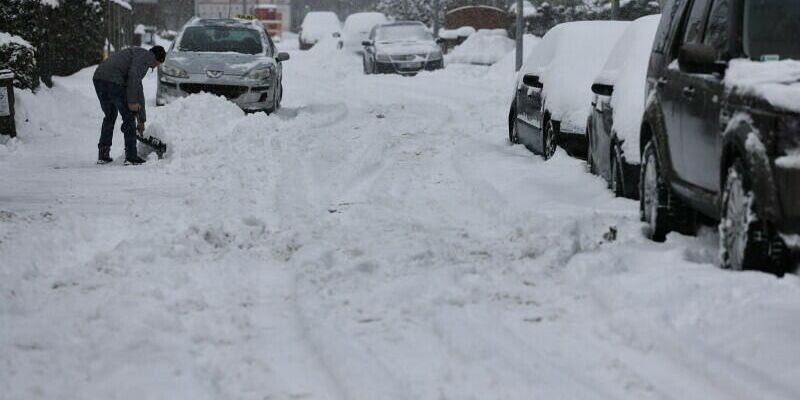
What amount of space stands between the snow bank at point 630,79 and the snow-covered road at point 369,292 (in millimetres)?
564

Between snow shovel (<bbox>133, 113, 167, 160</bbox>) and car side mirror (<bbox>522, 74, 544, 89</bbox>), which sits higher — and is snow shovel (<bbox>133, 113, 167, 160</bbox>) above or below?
below

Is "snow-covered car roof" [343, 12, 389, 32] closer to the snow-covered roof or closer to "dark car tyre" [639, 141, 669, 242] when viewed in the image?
the snow-covered roof

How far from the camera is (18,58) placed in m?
17.1

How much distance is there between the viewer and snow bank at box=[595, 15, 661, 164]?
371 inches

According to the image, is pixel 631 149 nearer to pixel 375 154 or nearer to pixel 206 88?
pixel 375 154

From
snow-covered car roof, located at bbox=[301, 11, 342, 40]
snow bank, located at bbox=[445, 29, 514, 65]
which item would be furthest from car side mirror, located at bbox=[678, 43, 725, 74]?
snow-covered car roof, located at bbox=[301, 11, 342, 40]

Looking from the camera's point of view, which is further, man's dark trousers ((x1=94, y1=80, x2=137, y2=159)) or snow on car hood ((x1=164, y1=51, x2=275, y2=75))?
snow on car hood ((x1=164, y1=51, x2=275, y2=75))

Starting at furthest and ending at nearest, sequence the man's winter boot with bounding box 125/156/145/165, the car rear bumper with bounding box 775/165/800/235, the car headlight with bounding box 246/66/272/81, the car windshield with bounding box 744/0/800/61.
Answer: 1. the car headlight with bounding box 246/66/272/81
2. the man's winter boot with bounding box 125/156/145/165
3. the car windshield with bounding box 744/0/800/61
4. the car rear bumper with bounding box 775/165/800/235

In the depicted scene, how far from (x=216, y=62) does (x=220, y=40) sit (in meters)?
1.28

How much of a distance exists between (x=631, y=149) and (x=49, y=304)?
16.0 ft

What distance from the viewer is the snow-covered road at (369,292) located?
486 centimetres

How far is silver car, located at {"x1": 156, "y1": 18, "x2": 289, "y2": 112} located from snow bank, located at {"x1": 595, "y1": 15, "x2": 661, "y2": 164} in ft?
27.9

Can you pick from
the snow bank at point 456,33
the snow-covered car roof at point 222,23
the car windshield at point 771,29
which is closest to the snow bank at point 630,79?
the car windshield at point 771,29

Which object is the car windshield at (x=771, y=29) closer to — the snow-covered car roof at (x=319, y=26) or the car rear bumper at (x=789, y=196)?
the car rear bumper at (x=789, y=196)
